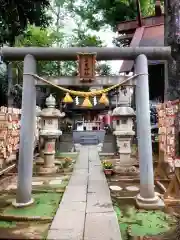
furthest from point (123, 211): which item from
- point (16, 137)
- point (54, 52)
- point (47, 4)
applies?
point (47, 4)

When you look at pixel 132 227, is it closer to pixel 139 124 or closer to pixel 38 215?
pixel 38 215

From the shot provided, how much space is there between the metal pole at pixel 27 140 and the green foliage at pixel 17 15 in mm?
4497

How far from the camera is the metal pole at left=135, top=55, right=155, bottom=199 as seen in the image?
5695 millimetres

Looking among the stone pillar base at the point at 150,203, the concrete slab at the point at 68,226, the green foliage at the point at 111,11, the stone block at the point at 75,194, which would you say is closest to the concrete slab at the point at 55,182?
the stone block at the point at 75,194

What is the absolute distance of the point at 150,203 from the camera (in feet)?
17.9

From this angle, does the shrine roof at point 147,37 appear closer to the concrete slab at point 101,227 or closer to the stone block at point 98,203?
the stone block at point 98,203

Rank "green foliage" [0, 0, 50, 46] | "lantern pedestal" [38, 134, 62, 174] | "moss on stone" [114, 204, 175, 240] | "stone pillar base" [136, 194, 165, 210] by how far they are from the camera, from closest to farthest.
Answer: "moss on stone" [114, 204, 175, 240] < "stone pillar base" [136, 194, 165, 210] < "green foliage" [0, 0, 50, 46] < "lantern pedestal" [38, 134, 62, 174]

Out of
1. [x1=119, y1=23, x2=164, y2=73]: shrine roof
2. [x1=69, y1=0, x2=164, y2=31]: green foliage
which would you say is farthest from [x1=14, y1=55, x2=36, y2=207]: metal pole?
[x1=69, y1=0, x2=164, y2=31]: green foliage

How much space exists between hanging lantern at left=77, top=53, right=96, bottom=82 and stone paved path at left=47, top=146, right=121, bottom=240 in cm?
298

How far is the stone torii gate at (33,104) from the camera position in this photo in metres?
5.66

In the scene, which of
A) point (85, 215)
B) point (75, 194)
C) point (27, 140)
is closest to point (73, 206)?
point (85, 215)

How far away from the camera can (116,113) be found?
10227 mm

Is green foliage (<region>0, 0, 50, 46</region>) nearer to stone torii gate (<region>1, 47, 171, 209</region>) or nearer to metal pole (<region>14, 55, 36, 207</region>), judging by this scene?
stone torii gate (<region>1, 47, 171, 209</region>)

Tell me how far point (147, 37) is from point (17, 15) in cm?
746
